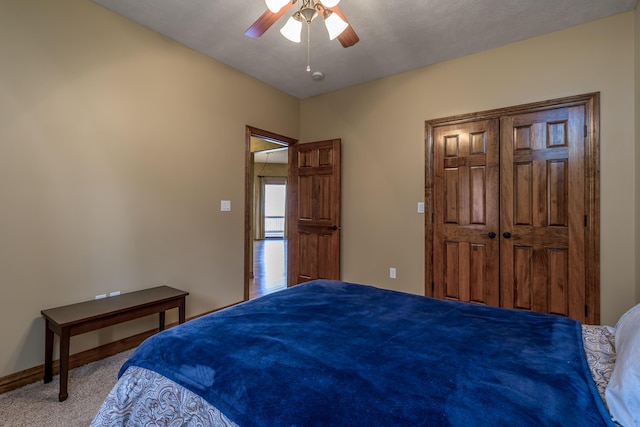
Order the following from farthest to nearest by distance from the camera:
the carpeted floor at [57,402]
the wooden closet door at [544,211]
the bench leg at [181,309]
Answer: the wooden closet door at [544,211], the bench leg at [181,309], the carpeted floor at [57,402]

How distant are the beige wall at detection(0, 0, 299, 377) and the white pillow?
3031 mm

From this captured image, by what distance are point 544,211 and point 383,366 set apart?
2697 millimetres

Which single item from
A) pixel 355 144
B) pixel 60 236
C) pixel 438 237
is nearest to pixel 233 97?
pixel 355 144

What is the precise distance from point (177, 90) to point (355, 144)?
2151 mm

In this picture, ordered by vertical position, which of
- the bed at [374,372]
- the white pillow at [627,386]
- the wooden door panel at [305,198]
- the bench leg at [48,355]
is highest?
the wooden door panel at [305,198]

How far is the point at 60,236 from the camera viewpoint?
2.29 m

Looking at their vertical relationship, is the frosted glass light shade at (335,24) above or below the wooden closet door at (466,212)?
above

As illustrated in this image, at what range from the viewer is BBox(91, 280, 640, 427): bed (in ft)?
2.74

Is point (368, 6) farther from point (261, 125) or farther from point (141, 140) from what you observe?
point (141, 140)

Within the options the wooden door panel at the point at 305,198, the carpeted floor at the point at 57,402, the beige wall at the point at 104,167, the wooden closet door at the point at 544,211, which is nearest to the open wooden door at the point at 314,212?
the wooden door panel at the point at 305,198

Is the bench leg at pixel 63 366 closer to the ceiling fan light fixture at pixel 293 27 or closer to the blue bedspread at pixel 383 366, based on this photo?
the blue bedspread at pixel 383 366

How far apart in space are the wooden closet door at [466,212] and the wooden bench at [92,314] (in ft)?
8.87

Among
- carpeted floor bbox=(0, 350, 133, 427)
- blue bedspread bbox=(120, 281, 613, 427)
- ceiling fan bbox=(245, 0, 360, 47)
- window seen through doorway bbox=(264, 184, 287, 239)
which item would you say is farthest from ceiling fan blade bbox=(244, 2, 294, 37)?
window seen through doorway bbox=(264, 184, 287, 239)

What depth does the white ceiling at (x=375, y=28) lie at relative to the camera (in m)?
2.47
